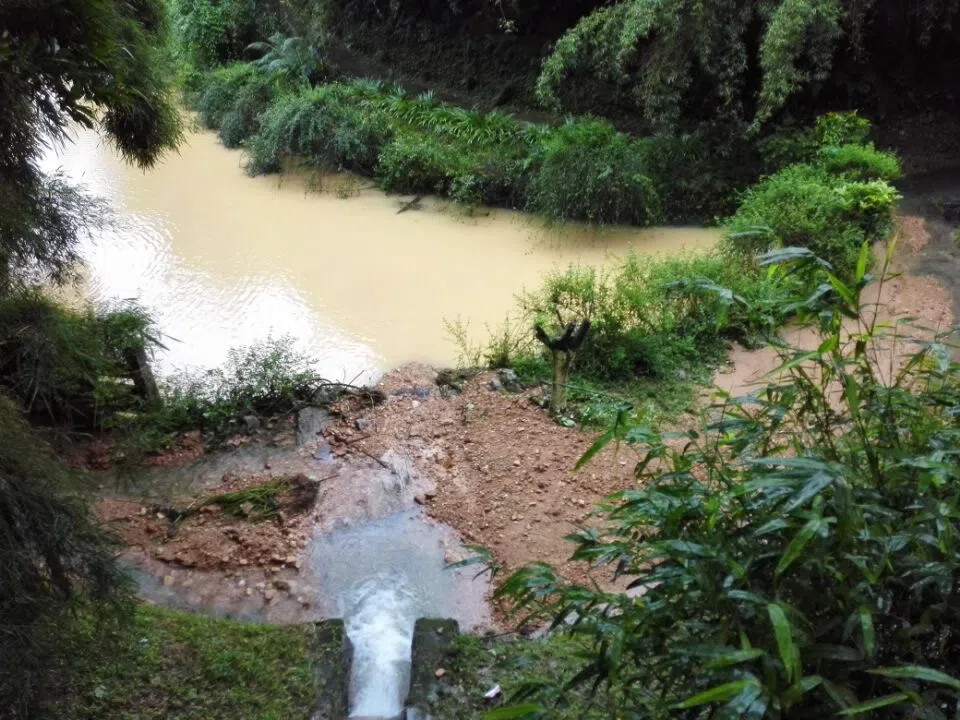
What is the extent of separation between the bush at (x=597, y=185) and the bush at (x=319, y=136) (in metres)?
2.79

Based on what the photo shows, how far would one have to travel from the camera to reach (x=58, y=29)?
325 cm

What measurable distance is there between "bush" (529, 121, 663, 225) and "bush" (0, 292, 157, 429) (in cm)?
483

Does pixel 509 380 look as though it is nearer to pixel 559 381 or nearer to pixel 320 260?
pixel 559 381

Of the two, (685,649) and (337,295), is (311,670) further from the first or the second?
(337,295)

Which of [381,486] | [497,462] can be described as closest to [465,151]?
[497,462]

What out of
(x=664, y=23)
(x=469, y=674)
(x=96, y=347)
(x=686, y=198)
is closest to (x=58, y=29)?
(x=96, y=347)

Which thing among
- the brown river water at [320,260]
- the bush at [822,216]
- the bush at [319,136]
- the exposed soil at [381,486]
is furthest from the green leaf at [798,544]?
the bush at [319,136]

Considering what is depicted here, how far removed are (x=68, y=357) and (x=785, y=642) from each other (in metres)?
4.67

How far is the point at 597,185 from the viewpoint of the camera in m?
9.22

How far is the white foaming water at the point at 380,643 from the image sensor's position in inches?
148

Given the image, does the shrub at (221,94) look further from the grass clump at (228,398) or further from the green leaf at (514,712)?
the green leaf at (514,712)

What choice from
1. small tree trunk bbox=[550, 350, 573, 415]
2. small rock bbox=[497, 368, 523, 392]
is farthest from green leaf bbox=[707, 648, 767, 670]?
small rock bbox=[497, 368, 523, 392]

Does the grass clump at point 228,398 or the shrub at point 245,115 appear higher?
the shrub at point 245,115

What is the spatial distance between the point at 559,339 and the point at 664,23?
4505 millimetres
